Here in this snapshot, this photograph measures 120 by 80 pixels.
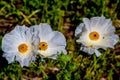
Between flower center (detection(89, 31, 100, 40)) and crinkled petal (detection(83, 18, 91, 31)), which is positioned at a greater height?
crinkled petal (detection(83, 18, 91, 31))

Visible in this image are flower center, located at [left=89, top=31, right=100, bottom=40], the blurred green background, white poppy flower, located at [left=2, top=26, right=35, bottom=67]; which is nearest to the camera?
white poppy flower, located at [left=2, top=26, right=35, bottom=67]

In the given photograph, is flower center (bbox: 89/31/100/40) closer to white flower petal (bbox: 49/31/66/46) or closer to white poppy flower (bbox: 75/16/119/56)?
white poppy flower (bbox: 75/16/119/56)

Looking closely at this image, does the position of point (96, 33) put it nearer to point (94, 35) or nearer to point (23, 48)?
point (94, 35)

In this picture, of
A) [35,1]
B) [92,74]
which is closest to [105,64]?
[92,74]

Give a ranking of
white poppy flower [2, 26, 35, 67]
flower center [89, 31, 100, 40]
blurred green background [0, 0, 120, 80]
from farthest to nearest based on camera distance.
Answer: blurred green background [0, 0, 120, 80] → flower center [89, 31, 100, 40] → white poppy flower [2, 26, 35, 67]

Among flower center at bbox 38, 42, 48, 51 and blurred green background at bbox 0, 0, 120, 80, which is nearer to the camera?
flower center at bbox 38, 42, 48, 51

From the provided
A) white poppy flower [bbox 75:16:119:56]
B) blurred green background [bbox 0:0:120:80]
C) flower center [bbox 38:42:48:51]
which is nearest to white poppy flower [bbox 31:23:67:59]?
flower center [bbox 38:42:48:51]

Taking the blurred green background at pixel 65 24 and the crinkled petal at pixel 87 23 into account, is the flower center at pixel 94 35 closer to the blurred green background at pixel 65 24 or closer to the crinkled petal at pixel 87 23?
the crinkled petal at pixel 87 23
